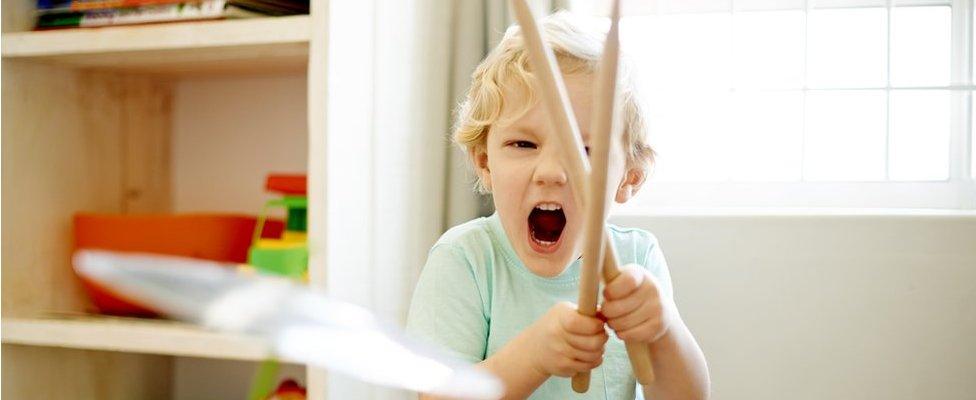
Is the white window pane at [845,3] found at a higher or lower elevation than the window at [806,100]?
higher

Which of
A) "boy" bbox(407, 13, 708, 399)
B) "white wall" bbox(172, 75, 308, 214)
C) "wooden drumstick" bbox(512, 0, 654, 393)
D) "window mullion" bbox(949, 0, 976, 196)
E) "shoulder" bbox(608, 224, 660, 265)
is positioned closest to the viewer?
"wooden drumstick" bbox(512, 0, 654, 393)

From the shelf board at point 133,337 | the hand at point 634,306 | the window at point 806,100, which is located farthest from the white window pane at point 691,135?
the hand at point 634,306

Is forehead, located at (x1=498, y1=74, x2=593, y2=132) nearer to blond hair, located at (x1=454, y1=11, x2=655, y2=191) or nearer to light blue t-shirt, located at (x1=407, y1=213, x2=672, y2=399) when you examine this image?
blond hair, located at (x1=454, y1=11, x2=655, y2=191)

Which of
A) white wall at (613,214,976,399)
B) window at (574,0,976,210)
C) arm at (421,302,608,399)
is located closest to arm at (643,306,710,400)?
arm at (421,302,608,399)

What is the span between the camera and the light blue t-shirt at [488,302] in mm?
985

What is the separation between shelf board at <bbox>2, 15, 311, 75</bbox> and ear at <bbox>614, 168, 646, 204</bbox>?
0.39 metres

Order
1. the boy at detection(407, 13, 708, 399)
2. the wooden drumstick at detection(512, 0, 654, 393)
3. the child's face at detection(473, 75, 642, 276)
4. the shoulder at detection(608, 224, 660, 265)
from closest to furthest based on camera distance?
the wooden drumstick at detection(512, 0, 654, 393) → the boy at detection(407, 13, 708, 399) → the child's face at detection(473, 75, 642, 276) → the shoulder at detection(608, 224, 660, 265)

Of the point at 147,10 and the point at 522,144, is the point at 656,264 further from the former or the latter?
the point at 147,10

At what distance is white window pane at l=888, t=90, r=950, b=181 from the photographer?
4.51 ft

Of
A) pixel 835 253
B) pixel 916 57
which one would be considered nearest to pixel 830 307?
pixel 835 253

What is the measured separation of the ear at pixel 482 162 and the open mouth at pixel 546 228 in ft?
0.35

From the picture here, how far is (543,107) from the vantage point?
890mm

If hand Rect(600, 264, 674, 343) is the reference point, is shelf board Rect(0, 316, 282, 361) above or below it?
below

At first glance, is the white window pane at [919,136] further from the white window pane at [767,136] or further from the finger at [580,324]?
the finger at [580,324]
